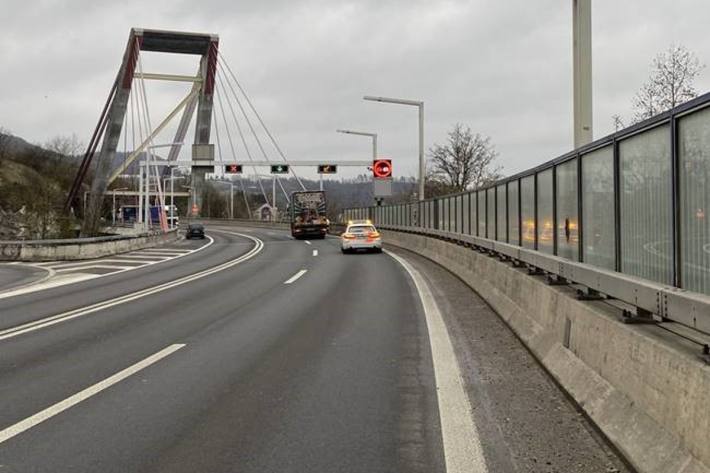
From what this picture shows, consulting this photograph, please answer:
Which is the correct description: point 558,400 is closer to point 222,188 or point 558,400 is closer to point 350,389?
point 350,389

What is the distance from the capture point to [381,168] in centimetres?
4884

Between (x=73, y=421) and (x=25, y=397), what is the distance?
42.7 inches

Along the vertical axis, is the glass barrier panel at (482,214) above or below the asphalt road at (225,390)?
above

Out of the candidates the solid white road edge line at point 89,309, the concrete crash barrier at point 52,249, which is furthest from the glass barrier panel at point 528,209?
the concrete crash barrier at point 52,249

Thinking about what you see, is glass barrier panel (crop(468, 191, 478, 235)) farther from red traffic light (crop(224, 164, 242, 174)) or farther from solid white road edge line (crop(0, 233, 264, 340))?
red traffic light (crop(224, 164, 242, 174))

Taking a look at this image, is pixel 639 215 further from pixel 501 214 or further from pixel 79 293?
pixel 79 293

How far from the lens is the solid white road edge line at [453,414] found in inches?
170

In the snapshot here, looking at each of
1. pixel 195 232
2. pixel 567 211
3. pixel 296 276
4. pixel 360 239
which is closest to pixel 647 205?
pixel 567 211

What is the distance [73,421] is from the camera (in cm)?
525

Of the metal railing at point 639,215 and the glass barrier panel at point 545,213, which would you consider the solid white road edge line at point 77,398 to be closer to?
the metal railing at point 639,215

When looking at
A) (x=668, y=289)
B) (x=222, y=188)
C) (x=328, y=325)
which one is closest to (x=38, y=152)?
(x=222, y=188)

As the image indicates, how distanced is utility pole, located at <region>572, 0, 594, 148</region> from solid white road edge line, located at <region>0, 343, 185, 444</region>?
287 inches

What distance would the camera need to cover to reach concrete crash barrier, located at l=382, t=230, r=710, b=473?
357cm

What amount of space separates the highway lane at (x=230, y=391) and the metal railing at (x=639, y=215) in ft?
6.19
